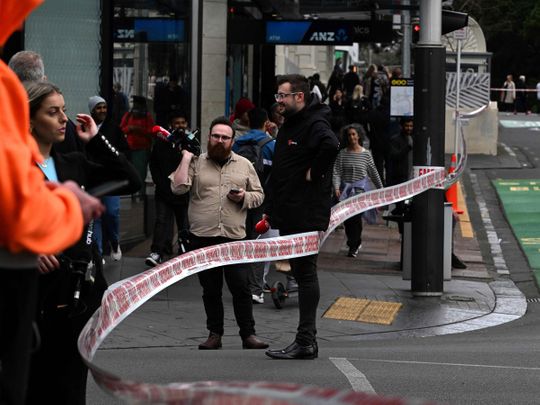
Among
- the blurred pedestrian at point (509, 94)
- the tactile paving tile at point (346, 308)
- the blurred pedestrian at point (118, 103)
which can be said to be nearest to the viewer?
the tactile paving tile at point (346, 308)

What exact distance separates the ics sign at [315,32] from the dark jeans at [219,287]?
14173mm

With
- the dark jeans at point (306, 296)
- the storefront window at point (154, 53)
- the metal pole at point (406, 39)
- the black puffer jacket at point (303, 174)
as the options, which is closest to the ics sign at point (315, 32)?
the metal pole at point (406, 39)

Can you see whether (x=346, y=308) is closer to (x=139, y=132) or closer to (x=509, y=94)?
(x=139, y=132)

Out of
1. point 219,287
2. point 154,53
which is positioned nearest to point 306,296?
point 219,287

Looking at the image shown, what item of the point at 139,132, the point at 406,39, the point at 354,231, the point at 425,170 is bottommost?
the point at 354,231

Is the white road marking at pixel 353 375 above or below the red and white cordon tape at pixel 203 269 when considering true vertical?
below

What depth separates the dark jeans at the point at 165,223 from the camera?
13969mm

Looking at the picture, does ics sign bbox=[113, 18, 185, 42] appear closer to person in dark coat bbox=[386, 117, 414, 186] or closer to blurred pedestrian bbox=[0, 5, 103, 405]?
person in dark coat bbox=[386, 117, 414, 186]

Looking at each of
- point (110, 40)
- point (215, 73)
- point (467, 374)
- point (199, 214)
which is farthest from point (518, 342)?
point (215, 73)

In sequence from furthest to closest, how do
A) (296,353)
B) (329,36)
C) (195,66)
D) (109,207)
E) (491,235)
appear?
(329,36)
(195,66)
(491,235)
(109,207)
(296,353)

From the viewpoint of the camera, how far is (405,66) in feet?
102

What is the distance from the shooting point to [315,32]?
75.5 feet

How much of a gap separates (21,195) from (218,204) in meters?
6.37

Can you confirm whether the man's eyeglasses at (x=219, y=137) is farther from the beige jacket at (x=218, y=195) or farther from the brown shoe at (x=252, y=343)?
the brown shoe at (x=252, y=343)
